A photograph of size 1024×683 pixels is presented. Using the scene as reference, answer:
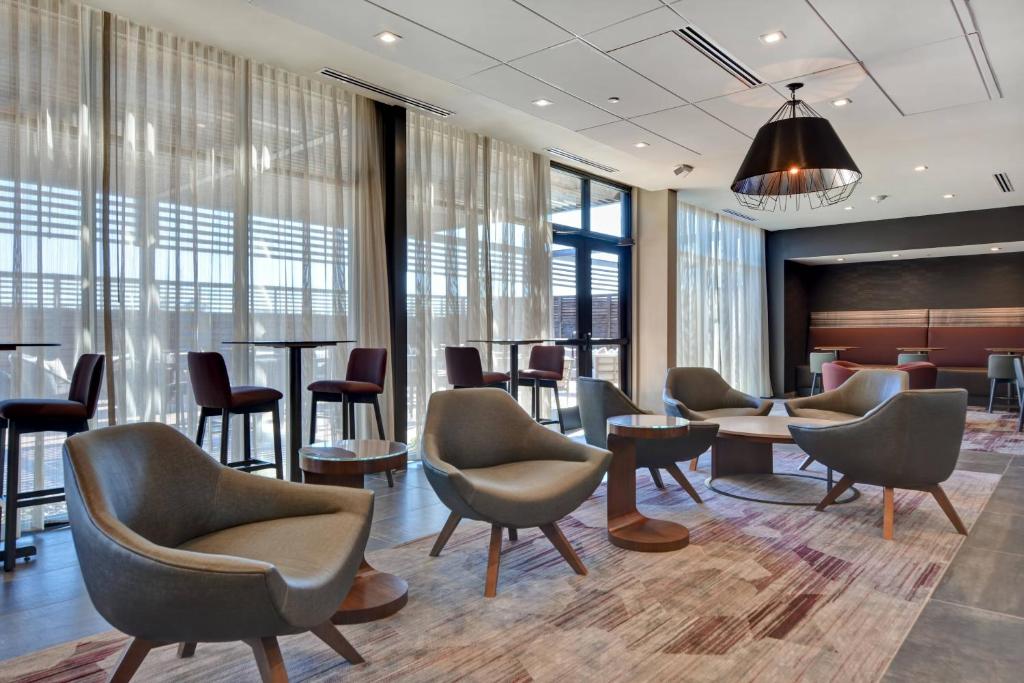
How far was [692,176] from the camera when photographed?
26.9 ft

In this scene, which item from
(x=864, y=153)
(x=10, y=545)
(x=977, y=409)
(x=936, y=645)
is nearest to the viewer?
(x=936, y=645)

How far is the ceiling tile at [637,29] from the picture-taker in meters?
3.81

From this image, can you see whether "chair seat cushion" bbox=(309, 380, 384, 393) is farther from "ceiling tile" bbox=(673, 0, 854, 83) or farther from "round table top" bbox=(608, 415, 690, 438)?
"ceiling tile" bbox=(673, 0, 854, 83)

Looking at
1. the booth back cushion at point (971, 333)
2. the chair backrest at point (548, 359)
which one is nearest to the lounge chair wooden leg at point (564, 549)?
the chair backrest at point (548, 359)

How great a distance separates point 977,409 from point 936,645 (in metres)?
9.26

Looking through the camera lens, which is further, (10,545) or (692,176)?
(692,176)

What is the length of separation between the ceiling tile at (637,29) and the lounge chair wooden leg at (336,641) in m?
3.49

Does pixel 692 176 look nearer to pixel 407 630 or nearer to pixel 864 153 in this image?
pixel 864 153

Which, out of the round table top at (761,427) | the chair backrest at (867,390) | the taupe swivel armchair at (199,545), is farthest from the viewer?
the chair backrest at (867,390)

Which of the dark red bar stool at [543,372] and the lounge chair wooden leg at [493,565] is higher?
the dark red bar stool at [543,372]

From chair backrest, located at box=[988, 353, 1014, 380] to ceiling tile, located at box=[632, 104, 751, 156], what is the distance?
529 cm

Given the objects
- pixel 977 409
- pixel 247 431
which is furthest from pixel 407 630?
pixel 977 409

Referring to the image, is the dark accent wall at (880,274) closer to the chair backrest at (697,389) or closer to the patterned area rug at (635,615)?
the chair backrest at (697,389)

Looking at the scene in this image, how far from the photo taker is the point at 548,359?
272 inches
